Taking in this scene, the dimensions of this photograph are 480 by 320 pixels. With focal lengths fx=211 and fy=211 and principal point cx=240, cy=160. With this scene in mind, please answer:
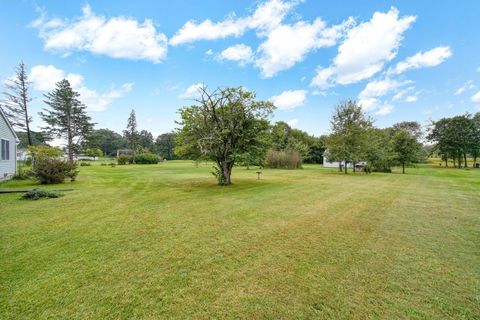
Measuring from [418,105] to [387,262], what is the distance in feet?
78.6

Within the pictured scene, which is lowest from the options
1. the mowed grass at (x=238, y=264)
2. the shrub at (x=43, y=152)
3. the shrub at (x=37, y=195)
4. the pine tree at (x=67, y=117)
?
the mowed grass at (x=238, y=264)

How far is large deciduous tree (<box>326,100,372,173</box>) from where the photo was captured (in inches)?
844

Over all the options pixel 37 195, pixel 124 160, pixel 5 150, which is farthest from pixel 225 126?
pixel 124 160

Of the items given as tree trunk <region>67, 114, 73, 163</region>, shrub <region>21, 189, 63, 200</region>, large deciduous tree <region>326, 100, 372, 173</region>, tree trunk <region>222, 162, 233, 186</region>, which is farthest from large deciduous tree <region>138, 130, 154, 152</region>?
shrub <region>21, 189, 63, 200</region>

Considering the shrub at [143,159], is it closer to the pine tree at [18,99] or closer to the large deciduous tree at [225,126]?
the pine tree at [18,99]

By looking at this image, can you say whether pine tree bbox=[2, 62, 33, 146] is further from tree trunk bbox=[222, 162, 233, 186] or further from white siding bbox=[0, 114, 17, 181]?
tree trunk bbox=[222, 162, 233, 186]

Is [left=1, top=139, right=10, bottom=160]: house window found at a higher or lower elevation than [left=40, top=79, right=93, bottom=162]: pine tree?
lower

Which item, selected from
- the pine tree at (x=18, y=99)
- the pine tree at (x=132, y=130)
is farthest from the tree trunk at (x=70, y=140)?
the pine tree at (x=132, y=130)

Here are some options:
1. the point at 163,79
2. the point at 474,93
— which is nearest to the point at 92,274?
the point at 163,79

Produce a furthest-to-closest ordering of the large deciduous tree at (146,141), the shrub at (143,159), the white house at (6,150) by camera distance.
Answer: the large deciduous tree at (146,141) → the shrub at (143,159) → the white house at (6,150)

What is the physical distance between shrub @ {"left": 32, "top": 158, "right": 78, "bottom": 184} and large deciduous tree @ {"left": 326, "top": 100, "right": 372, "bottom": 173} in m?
22.7

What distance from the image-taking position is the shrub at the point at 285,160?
97.2ft

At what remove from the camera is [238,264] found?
3.23 m

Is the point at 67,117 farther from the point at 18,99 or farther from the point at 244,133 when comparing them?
the point at 244,133
